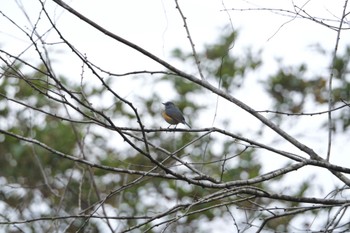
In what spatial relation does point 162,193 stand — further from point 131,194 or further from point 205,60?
point 205,60

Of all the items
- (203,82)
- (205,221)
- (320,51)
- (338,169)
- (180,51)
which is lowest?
(338,169)

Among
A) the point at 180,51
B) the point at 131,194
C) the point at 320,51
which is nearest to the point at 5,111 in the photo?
the point at 131,194

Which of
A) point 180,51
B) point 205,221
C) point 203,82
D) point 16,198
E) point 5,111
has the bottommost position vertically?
point 203,82

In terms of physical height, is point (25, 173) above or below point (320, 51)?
below

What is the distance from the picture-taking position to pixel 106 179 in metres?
8.78

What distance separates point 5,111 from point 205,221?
131 inches

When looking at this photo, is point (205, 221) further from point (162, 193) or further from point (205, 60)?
point (205, 60)

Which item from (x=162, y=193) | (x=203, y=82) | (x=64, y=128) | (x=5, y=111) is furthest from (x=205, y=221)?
(x=203, y=82)

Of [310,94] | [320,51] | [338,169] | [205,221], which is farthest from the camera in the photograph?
[310,94]

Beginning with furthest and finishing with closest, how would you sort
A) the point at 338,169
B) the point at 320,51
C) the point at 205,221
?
the point at 205,221
the point at 320,51
the point at 338,169

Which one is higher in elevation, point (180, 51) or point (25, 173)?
point (180, 51)

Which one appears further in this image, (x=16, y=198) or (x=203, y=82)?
(x=16, y=198)

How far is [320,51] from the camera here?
7750mm

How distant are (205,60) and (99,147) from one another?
2.17 meters
